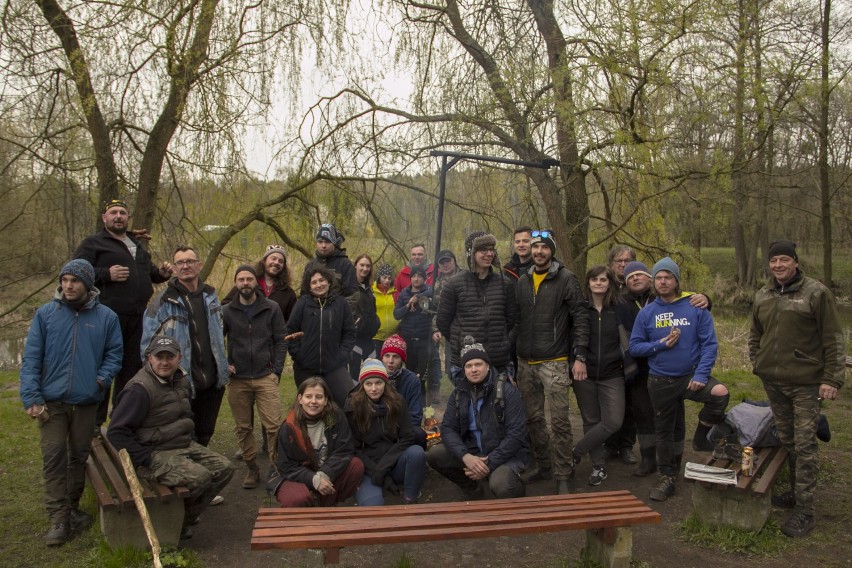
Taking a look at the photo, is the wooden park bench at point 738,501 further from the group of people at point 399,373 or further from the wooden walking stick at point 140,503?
the wooden walking stick at point 140,503

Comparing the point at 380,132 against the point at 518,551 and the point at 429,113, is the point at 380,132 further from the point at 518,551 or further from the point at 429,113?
the point at 518,551

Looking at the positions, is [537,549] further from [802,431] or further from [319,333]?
[319,333]

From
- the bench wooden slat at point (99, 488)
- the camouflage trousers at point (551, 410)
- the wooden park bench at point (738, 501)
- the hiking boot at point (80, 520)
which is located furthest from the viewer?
the camouflage trousers at point (551, 410)

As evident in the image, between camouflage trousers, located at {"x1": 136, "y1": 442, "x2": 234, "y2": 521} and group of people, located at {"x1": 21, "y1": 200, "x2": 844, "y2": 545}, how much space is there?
0.04 feet

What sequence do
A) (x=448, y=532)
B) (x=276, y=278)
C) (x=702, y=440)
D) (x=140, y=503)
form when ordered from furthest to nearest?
(x=276, y=278) → (x=702, y=440) → (x=140, y=503) → (x=448, y=532)

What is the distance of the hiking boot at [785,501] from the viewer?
445 cm

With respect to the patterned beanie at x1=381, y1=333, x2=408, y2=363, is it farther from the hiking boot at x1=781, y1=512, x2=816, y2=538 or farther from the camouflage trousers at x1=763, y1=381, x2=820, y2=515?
the hiking boot at x1=781, y1=512, x2=816, y2=538

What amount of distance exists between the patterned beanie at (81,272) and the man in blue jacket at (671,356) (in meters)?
3.73

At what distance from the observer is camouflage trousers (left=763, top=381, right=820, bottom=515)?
4.11 m

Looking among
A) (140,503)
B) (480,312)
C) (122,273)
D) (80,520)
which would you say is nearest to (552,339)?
(480,312)

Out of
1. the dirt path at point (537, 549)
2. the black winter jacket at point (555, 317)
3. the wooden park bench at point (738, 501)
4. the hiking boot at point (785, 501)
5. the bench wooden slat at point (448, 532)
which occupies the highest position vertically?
the black winter jacket at point (555, 317)

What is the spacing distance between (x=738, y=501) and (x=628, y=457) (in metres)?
1.47

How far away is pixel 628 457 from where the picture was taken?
17.9 ft

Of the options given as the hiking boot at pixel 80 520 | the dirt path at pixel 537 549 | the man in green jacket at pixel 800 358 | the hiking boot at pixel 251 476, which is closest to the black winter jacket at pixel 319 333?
the hiking boot at pixel 251 476
